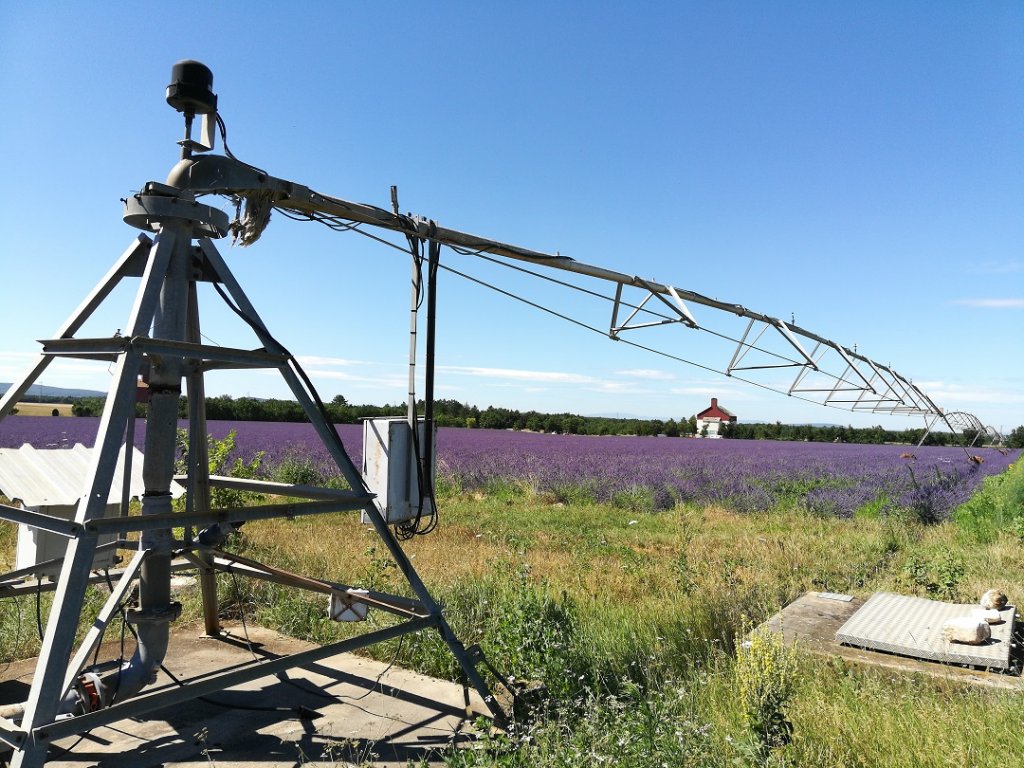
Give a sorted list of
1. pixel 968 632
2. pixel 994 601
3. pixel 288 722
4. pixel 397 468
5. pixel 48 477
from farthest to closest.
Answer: pixel 994 601, pixel 48 477, pixel 968 632, pixel 397 468, pixel 288 722

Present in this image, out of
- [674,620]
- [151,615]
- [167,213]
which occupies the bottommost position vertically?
[674,620]

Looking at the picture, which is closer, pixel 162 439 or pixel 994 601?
pixel 162 439

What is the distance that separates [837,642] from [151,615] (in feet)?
15.4

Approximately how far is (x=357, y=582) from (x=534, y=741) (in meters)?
3.61

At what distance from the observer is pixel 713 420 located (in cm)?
5012

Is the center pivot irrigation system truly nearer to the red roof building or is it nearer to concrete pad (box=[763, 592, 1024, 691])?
concrete pad (box=[763, 592, 1024, 691])

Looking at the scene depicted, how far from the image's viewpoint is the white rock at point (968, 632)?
16.4 ft

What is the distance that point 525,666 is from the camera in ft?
15.3

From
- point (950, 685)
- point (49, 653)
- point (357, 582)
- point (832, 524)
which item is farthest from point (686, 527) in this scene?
point (49, 653)

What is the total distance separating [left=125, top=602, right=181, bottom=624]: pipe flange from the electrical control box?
4.30 ft

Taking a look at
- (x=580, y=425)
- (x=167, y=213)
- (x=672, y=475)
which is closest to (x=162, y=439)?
(x=167, y=213)

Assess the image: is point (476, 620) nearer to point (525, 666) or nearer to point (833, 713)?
point (525, 666)

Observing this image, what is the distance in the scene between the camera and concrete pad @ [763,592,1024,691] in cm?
464

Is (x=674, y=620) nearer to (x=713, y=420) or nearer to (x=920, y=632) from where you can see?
(x=920, y=632)
